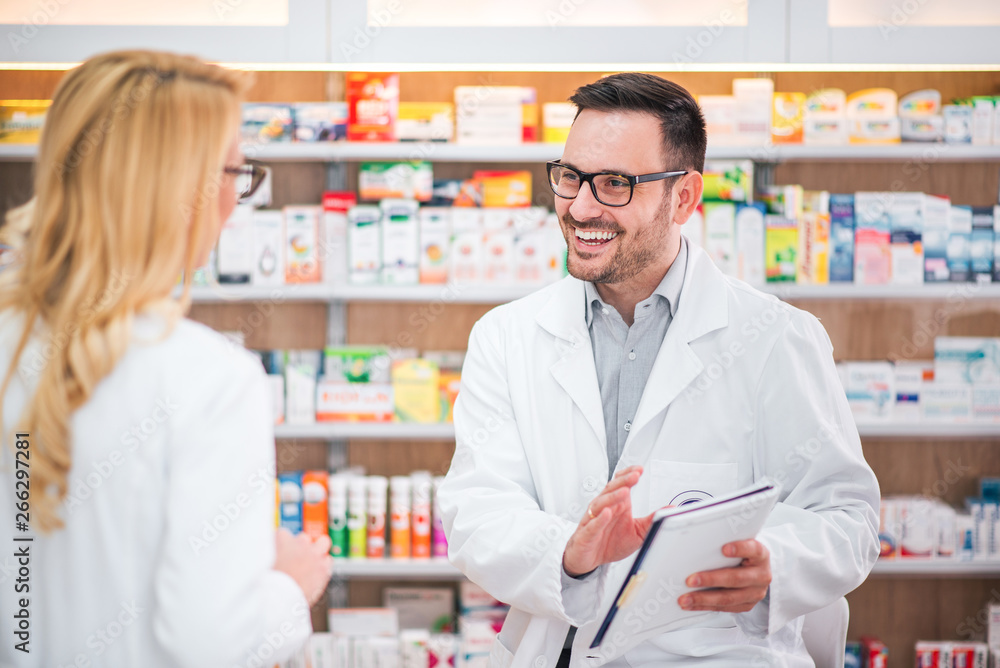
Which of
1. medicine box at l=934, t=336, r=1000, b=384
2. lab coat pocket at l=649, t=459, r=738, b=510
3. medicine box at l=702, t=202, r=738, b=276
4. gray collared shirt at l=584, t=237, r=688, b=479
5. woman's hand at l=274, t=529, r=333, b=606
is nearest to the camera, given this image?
woman's hand at l=274, t=529, r=333, b=606

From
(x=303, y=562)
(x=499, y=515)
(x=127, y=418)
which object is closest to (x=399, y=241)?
(x=499, y=515)

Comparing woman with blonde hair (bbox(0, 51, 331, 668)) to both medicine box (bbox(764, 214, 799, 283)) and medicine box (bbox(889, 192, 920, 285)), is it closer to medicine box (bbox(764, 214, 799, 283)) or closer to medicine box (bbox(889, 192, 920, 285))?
medicine box (bbox(764, 214, 799, 283))

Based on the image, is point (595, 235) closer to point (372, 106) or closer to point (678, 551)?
point (678, 551)

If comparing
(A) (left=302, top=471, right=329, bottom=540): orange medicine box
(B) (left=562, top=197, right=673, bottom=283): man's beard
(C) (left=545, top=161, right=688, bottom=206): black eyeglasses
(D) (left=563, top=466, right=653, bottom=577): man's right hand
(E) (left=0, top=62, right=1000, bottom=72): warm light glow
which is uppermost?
(E) (left=0, top=62, right=1000, bottom=72): warm light glow

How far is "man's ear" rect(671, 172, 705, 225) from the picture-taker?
1935 mm

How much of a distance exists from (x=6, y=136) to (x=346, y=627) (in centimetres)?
236

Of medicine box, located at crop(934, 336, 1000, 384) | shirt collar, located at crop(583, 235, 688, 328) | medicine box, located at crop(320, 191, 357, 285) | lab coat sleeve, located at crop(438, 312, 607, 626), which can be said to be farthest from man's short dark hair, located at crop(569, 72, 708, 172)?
medicine box, located at crop(934, 336, 1000, 384)

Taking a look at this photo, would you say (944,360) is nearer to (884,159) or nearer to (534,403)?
(884,159)

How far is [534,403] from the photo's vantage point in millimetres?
1830

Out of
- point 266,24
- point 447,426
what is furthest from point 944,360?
point 266,24

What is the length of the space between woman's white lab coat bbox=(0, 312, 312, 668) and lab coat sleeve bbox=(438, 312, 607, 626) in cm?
59

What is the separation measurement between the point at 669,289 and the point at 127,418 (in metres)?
1.27

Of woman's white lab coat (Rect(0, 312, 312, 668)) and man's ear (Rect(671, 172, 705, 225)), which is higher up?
man's ear (Rect(671, 172, 705, 225))

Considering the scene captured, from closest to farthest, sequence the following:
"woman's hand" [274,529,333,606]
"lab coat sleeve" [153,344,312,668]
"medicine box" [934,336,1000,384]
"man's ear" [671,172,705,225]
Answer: "lab coat sleeve" [153,344,312,668] → "woman's hand" [274,529,333,606] → "man's ear" [671,172,705,225] → "medicine box" [934,336,1000,384]
